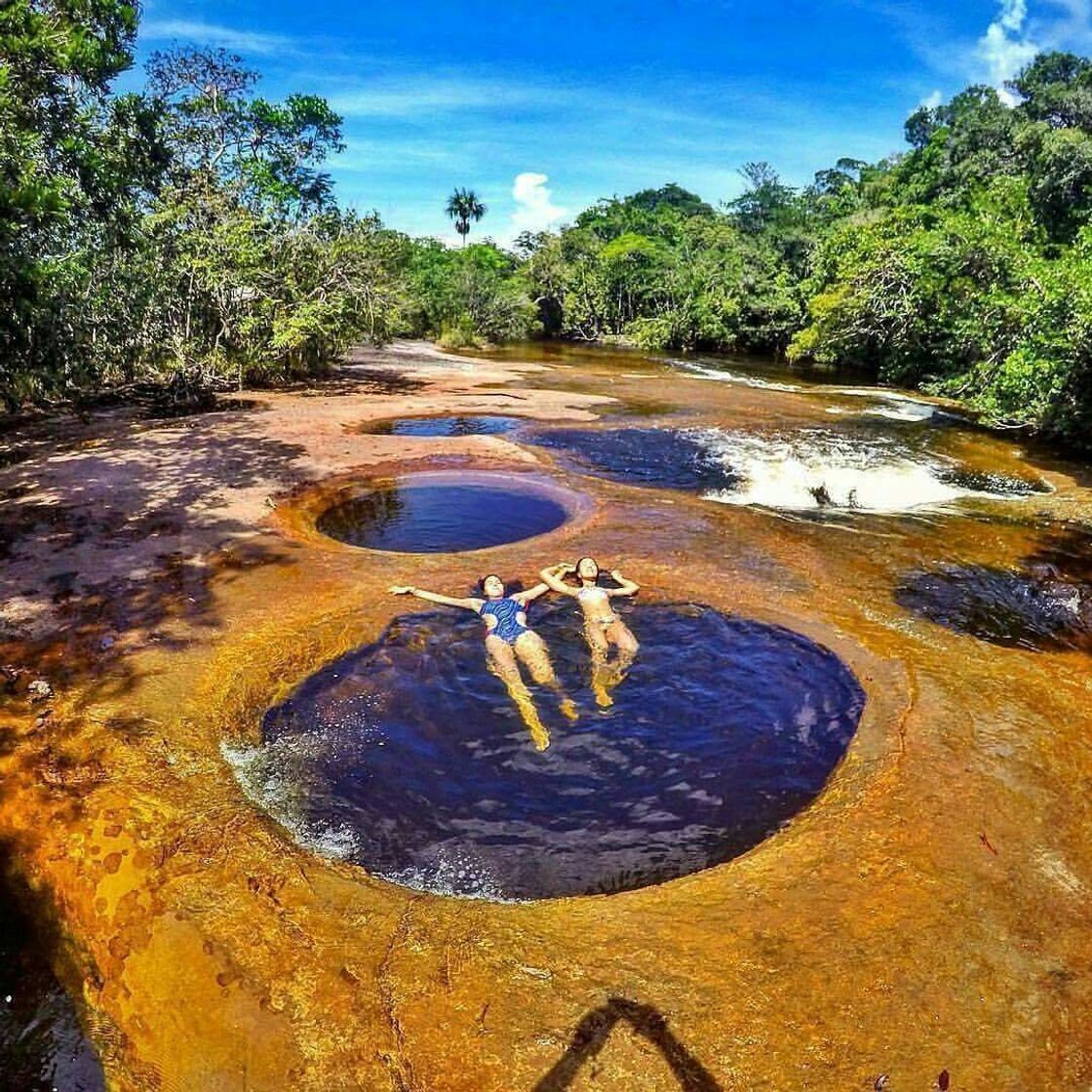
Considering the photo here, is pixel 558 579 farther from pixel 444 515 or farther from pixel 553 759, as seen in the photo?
pixel 444 515

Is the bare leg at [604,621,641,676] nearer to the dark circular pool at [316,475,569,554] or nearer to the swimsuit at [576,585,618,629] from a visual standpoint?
the swimsuit at [576,585,618,629]

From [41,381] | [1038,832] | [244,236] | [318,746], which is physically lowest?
[318,746]

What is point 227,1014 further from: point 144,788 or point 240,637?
point 240,637

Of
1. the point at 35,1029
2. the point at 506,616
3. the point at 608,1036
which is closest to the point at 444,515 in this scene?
the point at 506,616

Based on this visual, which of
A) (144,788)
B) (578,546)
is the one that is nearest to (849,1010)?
(144,788)

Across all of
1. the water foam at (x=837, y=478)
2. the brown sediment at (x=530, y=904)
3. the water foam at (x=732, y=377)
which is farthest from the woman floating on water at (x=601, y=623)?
the water foam at (x=732, y=377)

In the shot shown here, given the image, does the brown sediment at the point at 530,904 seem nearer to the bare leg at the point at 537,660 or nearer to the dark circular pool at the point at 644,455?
the bare leg at the point at 537,660
